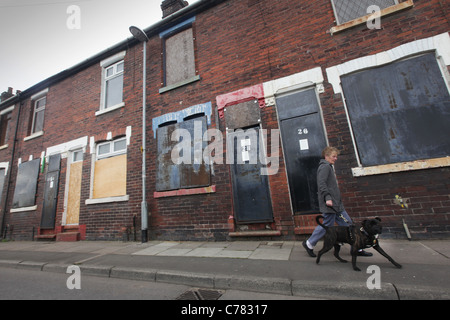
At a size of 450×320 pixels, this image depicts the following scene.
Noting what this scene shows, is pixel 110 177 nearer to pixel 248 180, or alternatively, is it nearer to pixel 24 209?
pixel 248 180

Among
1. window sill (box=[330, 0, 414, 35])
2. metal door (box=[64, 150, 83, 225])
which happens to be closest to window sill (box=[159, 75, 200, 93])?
window sill (box=[330, 0, 414, 35])

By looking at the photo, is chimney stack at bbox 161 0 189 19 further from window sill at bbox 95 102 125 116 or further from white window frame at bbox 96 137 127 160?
white window frame at bbox 96 137 127 160

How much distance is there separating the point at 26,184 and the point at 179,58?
8835mm

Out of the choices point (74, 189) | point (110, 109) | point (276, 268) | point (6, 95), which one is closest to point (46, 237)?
point (74, 189)

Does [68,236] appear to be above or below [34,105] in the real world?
below

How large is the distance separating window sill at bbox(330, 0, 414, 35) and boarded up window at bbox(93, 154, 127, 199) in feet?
23.9

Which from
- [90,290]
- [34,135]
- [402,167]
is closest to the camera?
[90,290]

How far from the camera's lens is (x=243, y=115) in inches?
225

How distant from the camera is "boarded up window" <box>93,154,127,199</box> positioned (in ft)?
23.5

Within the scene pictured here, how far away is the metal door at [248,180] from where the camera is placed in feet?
17.4

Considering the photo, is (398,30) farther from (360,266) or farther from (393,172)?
(360,266)

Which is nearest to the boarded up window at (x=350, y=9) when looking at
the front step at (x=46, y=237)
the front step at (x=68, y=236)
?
the front step at (x=68, y=236)

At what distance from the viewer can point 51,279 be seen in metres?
3.73
